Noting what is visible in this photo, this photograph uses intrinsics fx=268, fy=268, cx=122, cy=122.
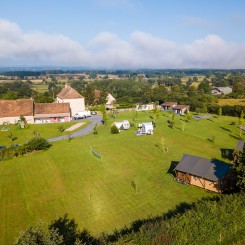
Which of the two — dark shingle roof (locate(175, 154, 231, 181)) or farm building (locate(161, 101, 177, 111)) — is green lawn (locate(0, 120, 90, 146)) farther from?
farm building (locate(161, 101, 177, 111))

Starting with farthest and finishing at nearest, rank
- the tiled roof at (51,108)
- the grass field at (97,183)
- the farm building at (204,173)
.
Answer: the tiled roof at (51,108) < the farm building at (204,173) < the grass field at (97,183)

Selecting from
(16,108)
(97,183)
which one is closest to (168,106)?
(16,108)

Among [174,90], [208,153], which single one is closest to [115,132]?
[208,153]

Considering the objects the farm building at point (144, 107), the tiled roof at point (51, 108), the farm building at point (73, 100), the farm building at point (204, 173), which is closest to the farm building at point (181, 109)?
the farm building at point (144, 107)

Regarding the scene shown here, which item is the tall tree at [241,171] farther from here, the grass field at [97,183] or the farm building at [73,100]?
the farm building at [73,100]

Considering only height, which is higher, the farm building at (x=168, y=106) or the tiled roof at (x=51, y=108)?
the tiled roof at (x=51, y=108)

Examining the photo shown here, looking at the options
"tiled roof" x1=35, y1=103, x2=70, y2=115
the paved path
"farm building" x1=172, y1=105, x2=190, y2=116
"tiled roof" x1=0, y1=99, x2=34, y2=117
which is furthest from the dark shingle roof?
"farm building" x1=172, y1=105, x2=190, y2=116
